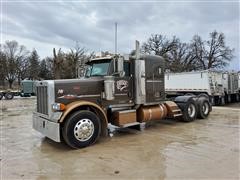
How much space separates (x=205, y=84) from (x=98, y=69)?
37.4 ft

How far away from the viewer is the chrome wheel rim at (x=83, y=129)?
19.0 feet

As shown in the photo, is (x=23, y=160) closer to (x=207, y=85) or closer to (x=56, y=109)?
(x=56, y=109)

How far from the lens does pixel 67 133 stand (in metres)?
5.63

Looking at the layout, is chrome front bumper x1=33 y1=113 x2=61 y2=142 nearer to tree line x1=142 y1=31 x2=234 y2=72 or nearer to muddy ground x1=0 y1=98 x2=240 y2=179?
muddy ground x1=0 y1=98 x2=240 y2=179

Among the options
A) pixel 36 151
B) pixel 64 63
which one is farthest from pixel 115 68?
pixel 64 63

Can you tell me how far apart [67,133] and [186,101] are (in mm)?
5296

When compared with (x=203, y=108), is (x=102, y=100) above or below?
above

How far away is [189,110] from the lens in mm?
9328

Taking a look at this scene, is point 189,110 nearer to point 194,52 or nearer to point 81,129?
point 81,129

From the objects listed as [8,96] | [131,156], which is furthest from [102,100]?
[8,96]

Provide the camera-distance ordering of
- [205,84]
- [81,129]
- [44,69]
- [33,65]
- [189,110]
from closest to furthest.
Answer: [81,129]
[189,110]
[205,84]
[33,65]
[44,69]

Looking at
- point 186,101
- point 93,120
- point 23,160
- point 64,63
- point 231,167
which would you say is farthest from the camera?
point 64,63

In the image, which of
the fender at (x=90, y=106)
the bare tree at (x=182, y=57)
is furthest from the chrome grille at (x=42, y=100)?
the bare tree at (x=182, y=57)

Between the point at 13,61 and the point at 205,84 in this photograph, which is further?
the point at 13,61
